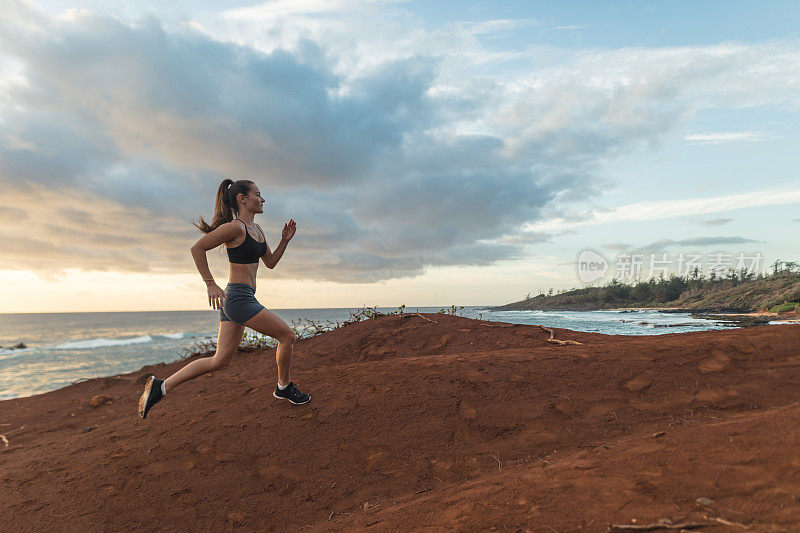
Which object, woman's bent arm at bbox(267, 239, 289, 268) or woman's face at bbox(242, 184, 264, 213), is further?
woman's bent arm at bbox(267, 239, 289, 268)

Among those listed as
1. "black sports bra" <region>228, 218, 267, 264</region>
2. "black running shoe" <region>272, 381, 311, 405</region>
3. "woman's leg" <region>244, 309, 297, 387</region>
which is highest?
"black sports bra" <region>228, 218, 267, 264</region>

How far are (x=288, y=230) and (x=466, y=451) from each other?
3.03 metres

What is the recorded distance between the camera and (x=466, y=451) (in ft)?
12.6

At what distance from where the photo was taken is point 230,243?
4398 millimetres

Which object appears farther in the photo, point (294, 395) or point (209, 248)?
point (294, 395)

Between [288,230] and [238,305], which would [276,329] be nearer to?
[238,305]

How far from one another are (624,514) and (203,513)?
3.05m

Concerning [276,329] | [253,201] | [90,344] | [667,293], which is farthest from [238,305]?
[667,293]

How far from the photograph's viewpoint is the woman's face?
4.59 metres

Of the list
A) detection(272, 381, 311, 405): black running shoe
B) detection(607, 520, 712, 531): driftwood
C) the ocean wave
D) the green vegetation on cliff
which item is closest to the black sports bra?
detection(272, 381, 311, 405): black running shoe

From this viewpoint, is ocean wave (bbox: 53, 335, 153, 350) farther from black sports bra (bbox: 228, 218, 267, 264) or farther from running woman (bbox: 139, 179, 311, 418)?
black sports bra (bbox: 228, 218, 267, 264)

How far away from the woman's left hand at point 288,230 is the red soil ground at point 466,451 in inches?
72.9

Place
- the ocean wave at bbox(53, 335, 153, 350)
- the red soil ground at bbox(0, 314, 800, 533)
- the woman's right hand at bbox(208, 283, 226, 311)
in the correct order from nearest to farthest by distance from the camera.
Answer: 1. the red soil ground at bbox(0, 314, 800, 533)
2. the woman's right hand at bbox(208, 283, 226, 311)
3. the ocean wave at bbox(53, 335, 153, 350)

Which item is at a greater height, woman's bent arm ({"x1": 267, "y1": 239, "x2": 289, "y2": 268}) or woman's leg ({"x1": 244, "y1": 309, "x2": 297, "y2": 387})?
woman's bent arm ({"x1": 267, "y1": 239, "x2": 289, "y2": 268})
